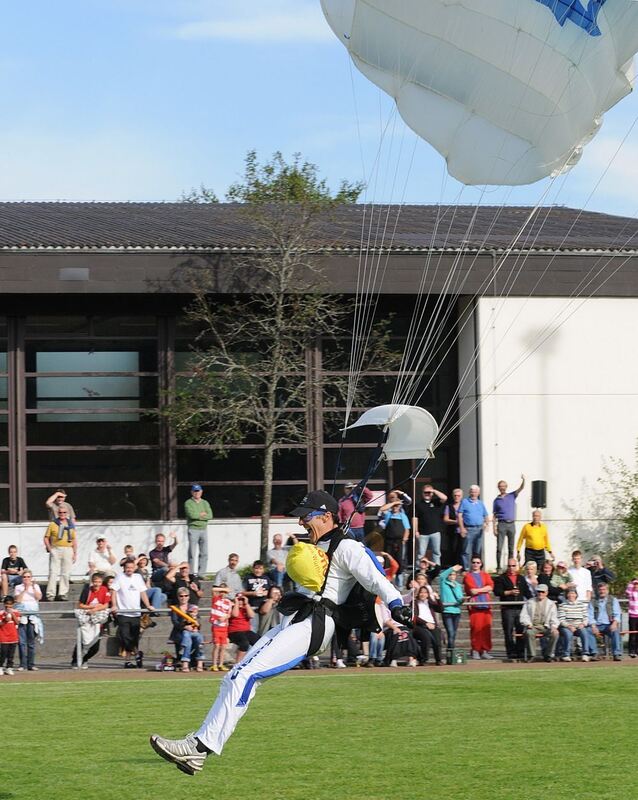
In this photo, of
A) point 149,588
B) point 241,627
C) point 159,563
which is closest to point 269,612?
point 241,627

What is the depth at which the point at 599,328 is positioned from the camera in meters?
25.7

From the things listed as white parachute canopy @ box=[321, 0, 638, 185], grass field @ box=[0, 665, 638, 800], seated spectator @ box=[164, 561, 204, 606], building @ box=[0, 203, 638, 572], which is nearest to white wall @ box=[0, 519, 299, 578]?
building @ box=[0, 203, 638, 572]

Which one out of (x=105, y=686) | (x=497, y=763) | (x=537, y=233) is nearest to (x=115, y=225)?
(x=537, y=233)

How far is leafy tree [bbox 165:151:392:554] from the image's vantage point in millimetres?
24078

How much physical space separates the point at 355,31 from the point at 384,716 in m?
6.60

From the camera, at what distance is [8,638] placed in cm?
1681

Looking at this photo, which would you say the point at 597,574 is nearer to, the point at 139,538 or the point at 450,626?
the point at 450,626

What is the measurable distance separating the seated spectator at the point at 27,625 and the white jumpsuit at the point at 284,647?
32.7 feet

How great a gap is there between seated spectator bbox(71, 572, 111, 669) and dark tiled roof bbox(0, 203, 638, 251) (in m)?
7.83

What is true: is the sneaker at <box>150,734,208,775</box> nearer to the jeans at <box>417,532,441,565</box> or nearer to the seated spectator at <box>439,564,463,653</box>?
the seated spectator at <box>439,564,463,653</box>

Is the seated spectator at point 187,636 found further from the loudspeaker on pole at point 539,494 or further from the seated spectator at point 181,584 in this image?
the loudspeaker on pole at point 539,494

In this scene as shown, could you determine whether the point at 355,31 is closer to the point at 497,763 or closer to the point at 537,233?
the point at 497,763

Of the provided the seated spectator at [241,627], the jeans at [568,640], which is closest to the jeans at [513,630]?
the jeans at [568,640]

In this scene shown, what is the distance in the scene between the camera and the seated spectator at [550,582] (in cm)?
1877
